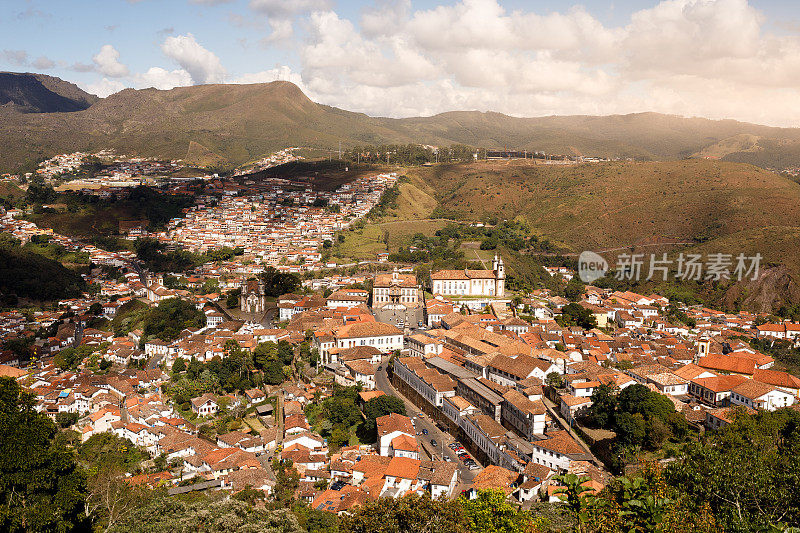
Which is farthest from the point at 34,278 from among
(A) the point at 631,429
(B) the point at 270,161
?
(B) the point at 270,161

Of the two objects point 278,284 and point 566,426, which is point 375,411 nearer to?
point 566,426

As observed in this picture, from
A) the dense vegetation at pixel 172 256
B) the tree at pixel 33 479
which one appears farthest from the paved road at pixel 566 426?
the dense vegetation at pixel 172 256

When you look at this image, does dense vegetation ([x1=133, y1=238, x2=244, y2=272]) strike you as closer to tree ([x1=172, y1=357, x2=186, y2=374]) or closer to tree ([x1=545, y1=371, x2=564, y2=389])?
tree ([x1=172, y1=357, x2=186, y2=374])

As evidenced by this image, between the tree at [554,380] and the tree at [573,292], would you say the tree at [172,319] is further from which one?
the tree at [573,292]

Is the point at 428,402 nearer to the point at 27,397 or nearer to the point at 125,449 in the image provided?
the point at 125,449

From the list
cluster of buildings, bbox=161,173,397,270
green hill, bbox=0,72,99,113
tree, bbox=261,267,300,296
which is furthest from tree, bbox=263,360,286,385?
green hill, bbox=0,72,99,113

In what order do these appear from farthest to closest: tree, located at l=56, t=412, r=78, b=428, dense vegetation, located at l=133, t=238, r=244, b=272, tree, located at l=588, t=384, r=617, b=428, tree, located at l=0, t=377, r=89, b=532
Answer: dense vegetation, located at l=133, t=238, r=244, b=272, tree, located at l=56, t=412, r=78, b=428, tree, located at l=588, t=384, r=617, b=428, tree, located at l=0, t=377, r=89, b=532

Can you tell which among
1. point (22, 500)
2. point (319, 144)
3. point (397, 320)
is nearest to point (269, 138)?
point (319, 144)
